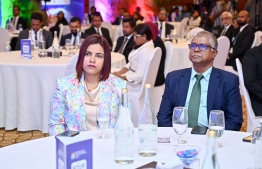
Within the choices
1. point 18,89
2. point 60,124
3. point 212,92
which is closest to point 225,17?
point 18,89

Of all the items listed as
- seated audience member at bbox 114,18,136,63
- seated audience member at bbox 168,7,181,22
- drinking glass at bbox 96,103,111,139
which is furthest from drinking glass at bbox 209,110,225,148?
seated audience member at bbox 168,7,181,22

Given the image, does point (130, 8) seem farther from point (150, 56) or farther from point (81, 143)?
point (81, 143)

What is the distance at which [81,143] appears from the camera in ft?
5.34

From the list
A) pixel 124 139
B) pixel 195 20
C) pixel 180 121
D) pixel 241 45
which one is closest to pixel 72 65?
pixel 180 121

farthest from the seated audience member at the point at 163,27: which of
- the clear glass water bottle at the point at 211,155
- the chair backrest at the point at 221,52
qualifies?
the clear glass water bottle at the point at 211,155

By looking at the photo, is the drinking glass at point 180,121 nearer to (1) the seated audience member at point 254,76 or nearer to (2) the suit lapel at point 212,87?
(2) the suit lapel at point 212,87

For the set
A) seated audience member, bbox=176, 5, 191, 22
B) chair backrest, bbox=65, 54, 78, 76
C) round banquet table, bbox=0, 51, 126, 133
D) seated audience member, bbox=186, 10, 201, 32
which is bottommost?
round banquet table, bbox=0, 51, 126, 133

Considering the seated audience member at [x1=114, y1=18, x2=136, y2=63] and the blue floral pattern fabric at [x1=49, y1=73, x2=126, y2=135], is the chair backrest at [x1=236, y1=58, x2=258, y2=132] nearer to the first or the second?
the blue floral pattern fabric at [x1=49, y1=73, x2=126, y2=135]

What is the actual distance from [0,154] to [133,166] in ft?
1.97

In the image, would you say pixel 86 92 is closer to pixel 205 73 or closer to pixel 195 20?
pixel 205 73

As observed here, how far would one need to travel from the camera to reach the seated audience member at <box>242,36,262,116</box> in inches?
153

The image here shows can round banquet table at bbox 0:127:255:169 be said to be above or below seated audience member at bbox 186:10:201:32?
below

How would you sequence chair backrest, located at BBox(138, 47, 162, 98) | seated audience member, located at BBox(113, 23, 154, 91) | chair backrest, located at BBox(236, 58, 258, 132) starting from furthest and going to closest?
seated audience member, located at BBox(113, 23, 154, 91)
chair backrest, located at BBox(138, 47, 162, 98)
chair backrest, located at BBox(236, 58, 258, 132)

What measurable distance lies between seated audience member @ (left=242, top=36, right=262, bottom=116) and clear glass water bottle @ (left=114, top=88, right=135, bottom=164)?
207 centimetres
